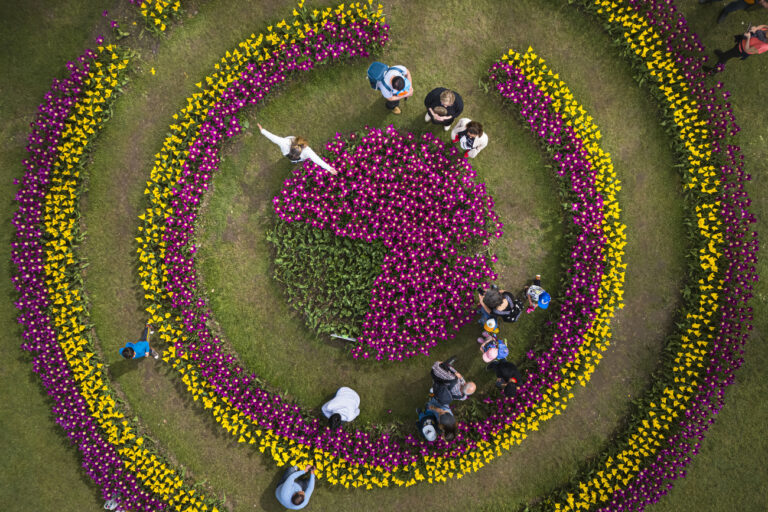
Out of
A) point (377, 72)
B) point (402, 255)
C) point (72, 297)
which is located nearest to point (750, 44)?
point (377, 72)

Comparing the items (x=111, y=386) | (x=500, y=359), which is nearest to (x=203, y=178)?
(x=111, y=386)

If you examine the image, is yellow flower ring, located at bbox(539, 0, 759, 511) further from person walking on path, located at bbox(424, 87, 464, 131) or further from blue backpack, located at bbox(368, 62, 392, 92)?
blue backpack, located at bbox(368, 62, 392, 92)

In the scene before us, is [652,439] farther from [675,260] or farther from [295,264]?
[295,264]

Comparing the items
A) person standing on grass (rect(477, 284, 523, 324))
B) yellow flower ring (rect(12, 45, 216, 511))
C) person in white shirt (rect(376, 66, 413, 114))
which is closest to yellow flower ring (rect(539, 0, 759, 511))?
person standing on grass (rect(477, 284, 523, 324))

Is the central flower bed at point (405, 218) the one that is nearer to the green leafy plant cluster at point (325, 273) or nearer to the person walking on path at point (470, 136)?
the green leafy plant cluster at point (325, 273)

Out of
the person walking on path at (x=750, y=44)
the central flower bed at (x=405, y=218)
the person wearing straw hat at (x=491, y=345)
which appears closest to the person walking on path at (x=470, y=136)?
the central flower bed at (x=405, y=218)
